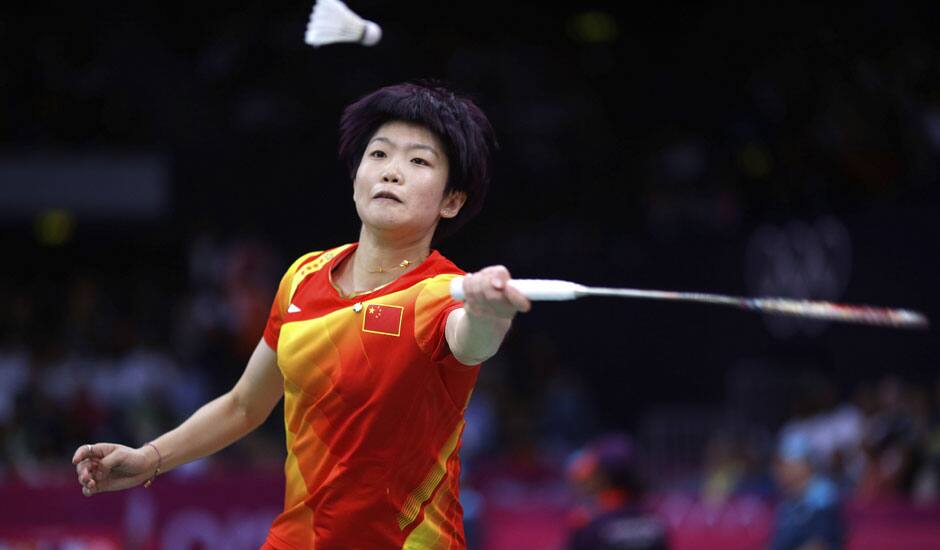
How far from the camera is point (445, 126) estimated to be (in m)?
3.85

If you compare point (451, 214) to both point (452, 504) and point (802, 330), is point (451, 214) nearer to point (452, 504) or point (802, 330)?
point (452, 504)

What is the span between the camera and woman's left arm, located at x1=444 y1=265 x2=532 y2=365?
3.23m

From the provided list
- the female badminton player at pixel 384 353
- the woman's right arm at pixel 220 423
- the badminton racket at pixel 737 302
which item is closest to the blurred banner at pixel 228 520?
the woman's right arm at pixel 220 423

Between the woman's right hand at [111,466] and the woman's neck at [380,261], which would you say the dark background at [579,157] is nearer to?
the woman's neck at [380,261]

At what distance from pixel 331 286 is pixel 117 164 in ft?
38.8

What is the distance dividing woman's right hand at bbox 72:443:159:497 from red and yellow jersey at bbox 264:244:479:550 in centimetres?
45

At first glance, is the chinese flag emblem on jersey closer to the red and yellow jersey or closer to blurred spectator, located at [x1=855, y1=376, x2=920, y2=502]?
the red and yellow jersey

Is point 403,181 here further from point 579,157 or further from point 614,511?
point 579,157

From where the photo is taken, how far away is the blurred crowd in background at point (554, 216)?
475 inches

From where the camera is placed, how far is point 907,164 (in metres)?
12.7

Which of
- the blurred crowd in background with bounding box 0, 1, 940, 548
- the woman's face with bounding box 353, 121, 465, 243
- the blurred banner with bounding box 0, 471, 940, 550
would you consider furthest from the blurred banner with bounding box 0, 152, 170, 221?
the woman's face with bounding box 353, 121, 465, 243

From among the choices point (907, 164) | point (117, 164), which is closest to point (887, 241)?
point (907, 164)

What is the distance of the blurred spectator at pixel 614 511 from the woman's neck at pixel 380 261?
3743mm

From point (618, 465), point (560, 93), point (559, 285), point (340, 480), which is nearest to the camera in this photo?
point (559, 285)
